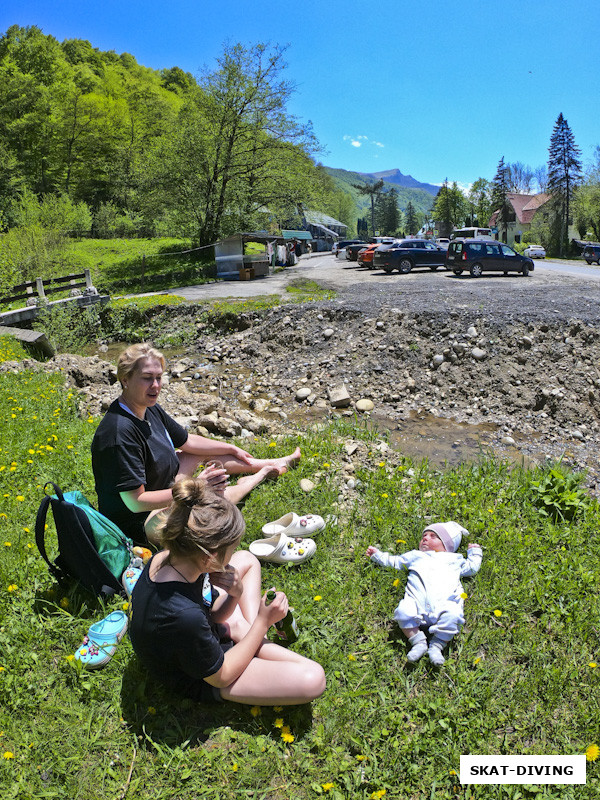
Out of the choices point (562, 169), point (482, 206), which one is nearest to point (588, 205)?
point (562, 169)

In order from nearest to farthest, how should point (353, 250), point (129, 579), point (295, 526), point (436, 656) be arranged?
point (436, 656), point (129, 579), point (295, 526), point (353, 250)

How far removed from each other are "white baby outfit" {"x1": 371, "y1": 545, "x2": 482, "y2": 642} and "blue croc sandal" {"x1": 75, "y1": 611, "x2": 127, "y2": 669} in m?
1.67

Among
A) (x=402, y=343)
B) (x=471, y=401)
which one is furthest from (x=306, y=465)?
(x=402, y=343)

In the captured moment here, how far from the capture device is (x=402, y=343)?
11.4 meters

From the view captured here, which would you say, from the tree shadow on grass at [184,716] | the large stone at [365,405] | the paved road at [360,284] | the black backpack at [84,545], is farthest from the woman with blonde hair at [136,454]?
the paved road at [360,284]

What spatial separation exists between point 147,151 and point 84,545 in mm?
45251

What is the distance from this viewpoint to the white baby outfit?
10.2 ft

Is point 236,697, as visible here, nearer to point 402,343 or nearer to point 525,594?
point 525,594

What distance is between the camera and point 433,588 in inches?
129

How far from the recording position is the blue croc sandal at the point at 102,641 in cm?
280

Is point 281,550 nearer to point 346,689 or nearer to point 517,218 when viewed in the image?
point 346,689

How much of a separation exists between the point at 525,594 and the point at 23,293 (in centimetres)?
1818

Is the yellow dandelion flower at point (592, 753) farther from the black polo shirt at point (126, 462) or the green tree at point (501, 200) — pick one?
the green tree at point (501, 200)

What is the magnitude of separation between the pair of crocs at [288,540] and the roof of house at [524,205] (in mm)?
77630
